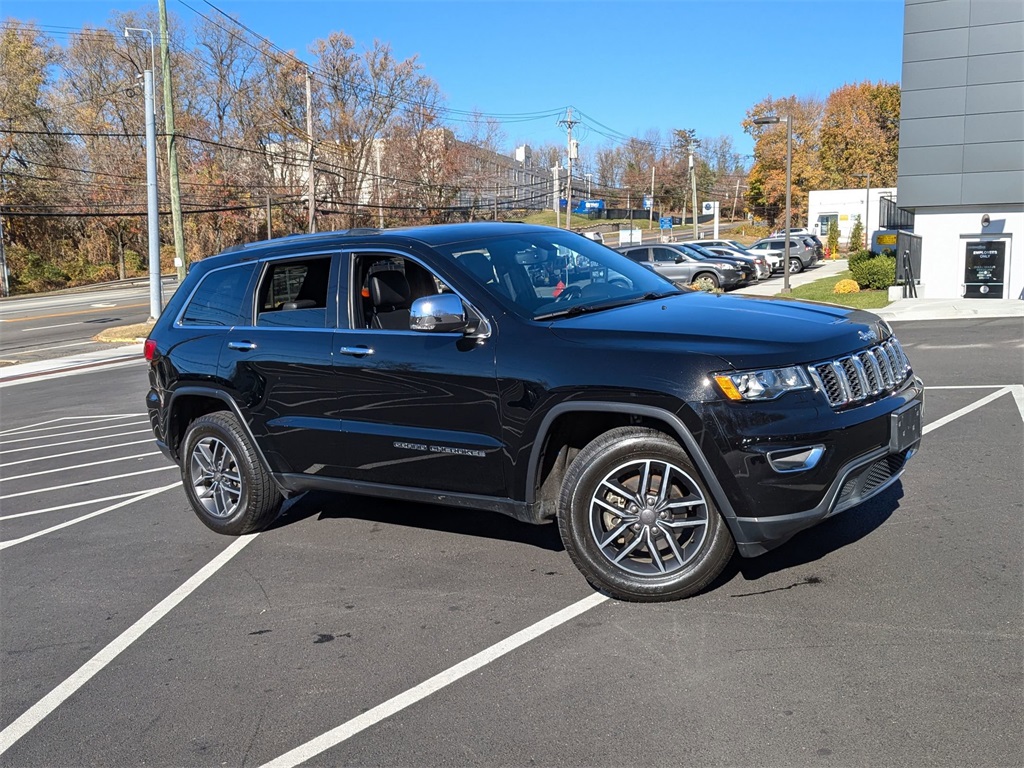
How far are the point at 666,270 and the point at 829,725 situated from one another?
92.2 ft

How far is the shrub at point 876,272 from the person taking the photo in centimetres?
2730

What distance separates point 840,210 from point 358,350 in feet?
230

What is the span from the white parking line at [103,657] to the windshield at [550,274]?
7.85 feet

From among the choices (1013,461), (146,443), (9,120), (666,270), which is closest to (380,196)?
(9,120)

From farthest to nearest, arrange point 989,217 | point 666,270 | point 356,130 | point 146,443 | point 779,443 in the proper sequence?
point 356,130 → point 666,270 → point 989,217 → point 146,443 → point 779,443

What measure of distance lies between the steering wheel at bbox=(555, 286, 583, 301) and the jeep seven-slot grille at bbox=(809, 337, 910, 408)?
59.5 inches

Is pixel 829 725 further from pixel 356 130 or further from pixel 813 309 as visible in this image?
pixel 356 130

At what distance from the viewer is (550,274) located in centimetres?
541

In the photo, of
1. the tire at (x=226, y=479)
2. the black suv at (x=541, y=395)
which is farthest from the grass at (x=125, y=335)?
the black suv at (x=541, y=395)

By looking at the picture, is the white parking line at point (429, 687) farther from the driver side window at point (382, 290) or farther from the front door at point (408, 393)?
the driver side window at point (382, 290)

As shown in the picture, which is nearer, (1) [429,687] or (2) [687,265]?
(1) [429,687]

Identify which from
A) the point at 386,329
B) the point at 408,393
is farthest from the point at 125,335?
the point at 408,393

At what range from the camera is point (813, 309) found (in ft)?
→ 16.3

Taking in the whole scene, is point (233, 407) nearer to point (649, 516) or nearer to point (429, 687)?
point (429, 687)
